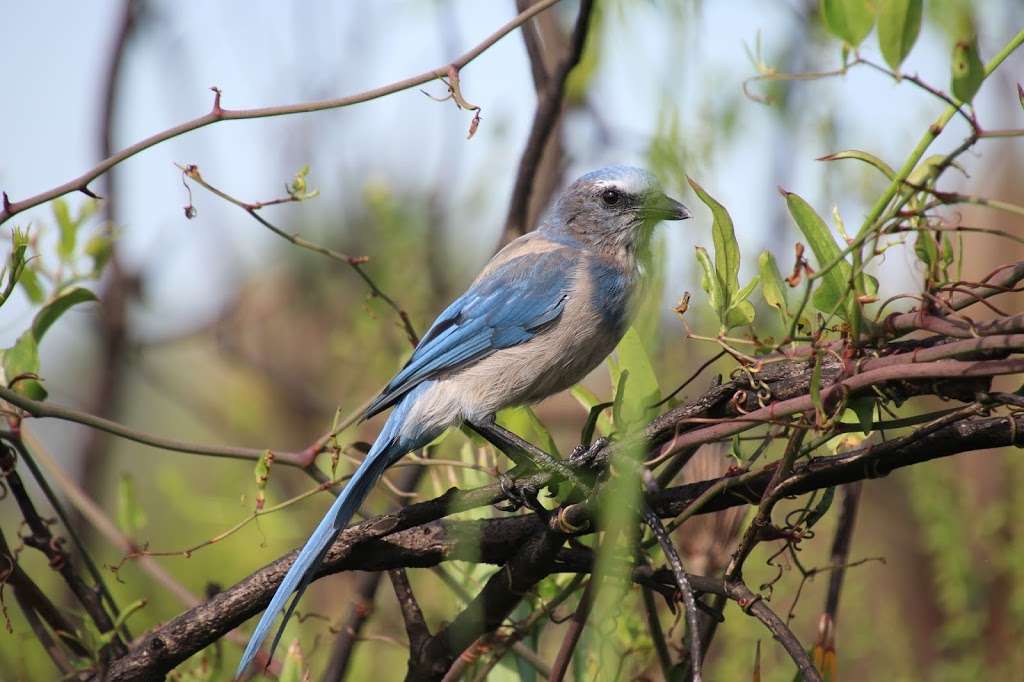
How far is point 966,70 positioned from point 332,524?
1468 millimetres

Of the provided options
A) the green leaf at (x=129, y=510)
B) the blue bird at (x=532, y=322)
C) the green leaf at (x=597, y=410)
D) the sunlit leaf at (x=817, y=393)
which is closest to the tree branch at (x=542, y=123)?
the blue bird at (x=532, y=322)

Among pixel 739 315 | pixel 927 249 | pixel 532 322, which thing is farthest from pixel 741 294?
pixel 532 322

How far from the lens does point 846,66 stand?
144 centimetres

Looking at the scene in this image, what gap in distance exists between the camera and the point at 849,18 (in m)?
1.47

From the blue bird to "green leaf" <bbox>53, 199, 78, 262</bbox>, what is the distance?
79 cm

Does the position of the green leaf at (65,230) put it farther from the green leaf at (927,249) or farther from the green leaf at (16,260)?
the green leaf at (927,249)

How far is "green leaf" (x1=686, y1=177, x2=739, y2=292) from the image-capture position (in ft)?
5.55

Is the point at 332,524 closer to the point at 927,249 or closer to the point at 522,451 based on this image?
Answer: the point at 522,451

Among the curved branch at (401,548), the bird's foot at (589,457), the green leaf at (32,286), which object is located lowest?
the curved branch at (401,548)

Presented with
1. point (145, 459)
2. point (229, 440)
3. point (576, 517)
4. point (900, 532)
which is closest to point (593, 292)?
point (576, 517)

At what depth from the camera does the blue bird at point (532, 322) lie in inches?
→ 113

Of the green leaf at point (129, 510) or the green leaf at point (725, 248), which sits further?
the green leaf at point (129, 510)

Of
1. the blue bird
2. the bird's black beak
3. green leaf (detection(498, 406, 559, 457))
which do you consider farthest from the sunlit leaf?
the bird's black beak

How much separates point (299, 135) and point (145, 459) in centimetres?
297
